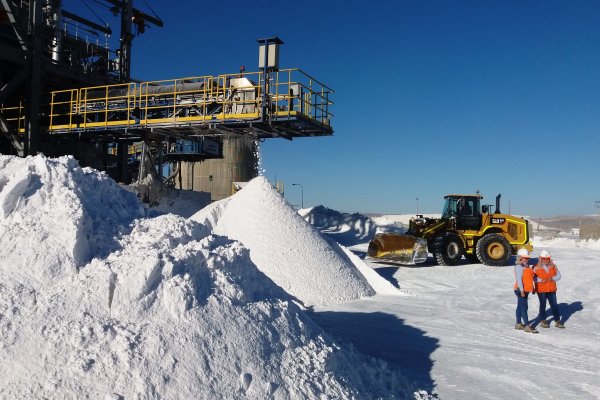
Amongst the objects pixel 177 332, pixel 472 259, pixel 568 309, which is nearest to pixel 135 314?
pixel 177 332

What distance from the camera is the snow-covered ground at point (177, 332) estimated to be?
3.43 meters

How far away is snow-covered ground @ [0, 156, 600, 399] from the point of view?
343cm

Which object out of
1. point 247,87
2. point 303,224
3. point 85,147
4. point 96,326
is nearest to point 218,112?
point 247,87

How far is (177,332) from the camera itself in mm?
3805

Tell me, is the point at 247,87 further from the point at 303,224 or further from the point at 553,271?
the point at 553,271

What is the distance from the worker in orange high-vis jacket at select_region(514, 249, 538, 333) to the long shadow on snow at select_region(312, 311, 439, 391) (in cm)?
162

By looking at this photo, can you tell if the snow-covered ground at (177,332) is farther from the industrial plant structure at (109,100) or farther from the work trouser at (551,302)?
the industrial plant structure at (109,100)

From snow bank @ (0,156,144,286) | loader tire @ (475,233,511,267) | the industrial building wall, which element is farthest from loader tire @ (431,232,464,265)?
the industrial building wall

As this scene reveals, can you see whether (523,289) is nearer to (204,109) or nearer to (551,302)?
(551,302)

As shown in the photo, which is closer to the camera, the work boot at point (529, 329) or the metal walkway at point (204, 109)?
the work boot at point (529, 329)

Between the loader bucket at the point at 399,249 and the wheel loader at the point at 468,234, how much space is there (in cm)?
3

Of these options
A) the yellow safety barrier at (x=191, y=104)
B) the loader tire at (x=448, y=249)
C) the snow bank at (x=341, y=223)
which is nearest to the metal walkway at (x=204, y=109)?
the yellow safety barrier at (x=191, y=104)

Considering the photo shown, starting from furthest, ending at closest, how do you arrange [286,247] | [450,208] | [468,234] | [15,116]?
[15,116] < [450,208] < [468,234] < [286,247]

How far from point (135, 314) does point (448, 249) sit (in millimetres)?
12071
